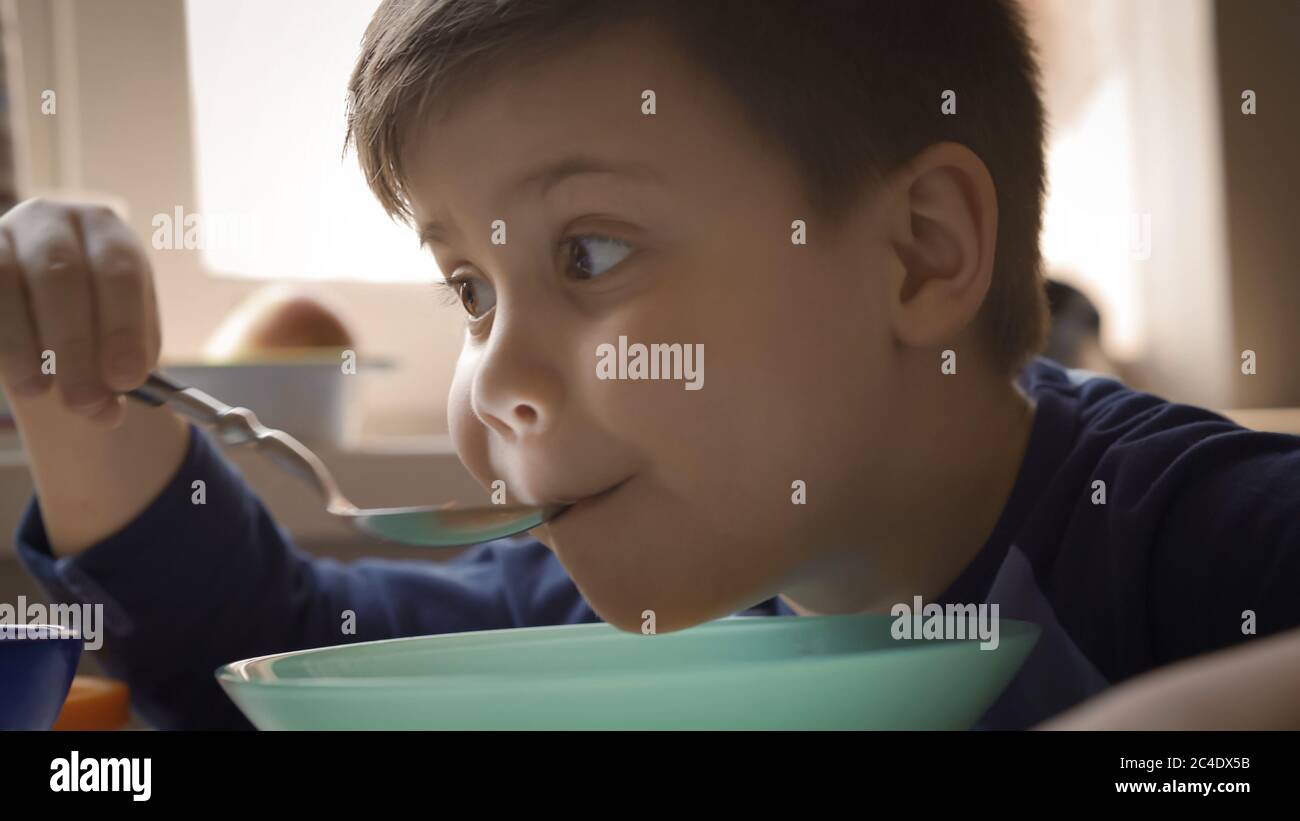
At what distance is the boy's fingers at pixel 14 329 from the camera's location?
0.38 m

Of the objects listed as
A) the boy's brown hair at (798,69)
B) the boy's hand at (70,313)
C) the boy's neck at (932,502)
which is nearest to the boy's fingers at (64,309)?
the boy's hand at (70,313)

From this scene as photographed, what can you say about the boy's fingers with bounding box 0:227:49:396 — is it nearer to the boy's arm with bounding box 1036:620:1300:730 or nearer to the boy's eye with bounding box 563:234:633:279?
the boy's eye with bounding box 563:234:633:279

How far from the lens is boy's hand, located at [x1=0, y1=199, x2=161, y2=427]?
38 cm

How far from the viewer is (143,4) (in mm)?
479

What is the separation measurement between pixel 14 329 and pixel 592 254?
7.5 inches

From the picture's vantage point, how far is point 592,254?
370 mm

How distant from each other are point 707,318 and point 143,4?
0.28 metres

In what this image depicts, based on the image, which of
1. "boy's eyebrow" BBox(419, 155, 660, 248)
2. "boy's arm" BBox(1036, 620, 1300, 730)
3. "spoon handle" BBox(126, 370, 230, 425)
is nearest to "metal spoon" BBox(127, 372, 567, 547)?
"spoon handle" BBox(126, 370, 230, 425)

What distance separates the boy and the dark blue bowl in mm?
105

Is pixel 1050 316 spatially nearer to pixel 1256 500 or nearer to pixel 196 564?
pixel 1256 500

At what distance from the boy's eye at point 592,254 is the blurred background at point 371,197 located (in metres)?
0.08

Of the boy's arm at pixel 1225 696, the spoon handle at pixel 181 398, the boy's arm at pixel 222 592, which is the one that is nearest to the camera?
the boy's arm at pixel 1225 696

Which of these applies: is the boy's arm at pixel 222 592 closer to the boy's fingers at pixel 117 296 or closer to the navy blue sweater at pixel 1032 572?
the navy blue sweater at pixel 1032 572

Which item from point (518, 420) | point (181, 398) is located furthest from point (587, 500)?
point (181, 398)
